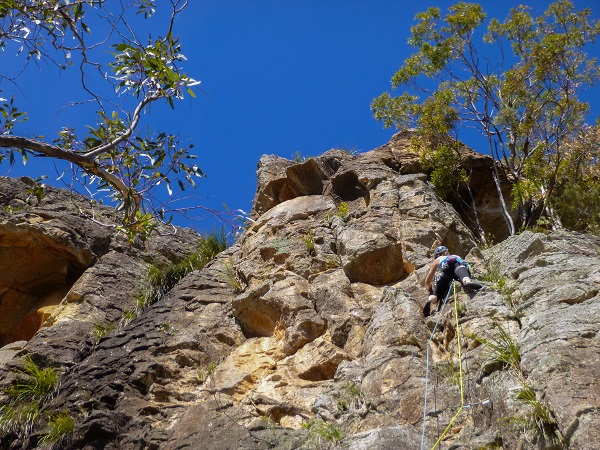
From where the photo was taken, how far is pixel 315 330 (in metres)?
9.70

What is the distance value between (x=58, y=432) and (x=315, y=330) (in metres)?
3.72

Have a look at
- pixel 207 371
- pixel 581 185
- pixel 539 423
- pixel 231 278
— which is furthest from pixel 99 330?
pixel 581 185

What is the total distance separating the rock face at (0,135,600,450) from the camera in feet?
21.7

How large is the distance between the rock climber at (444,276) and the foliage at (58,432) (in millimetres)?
4870

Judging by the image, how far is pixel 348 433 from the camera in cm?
708

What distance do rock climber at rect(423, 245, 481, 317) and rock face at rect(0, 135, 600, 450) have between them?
19 centimetres

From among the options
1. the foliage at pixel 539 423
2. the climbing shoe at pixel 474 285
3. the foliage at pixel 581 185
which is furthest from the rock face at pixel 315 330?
the foliage at pixel 581 185

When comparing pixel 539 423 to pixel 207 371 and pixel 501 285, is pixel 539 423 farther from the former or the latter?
pixel 207 371

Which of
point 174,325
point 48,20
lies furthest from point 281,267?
point 48,20

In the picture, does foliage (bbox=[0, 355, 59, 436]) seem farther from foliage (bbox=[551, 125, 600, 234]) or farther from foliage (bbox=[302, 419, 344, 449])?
foliage (bbox=[551, 125, 600, 234])

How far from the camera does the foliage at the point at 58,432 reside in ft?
27.4

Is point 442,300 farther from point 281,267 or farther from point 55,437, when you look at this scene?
point 55,437

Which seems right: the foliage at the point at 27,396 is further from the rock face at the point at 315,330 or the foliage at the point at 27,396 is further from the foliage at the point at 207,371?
the foliage at the point at 207,371

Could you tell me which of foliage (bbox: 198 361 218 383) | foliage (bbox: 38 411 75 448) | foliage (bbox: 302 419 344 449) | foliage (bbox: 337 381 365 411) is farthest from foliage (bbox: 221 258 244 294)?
foliage (bbox: 302 419 344 449)
